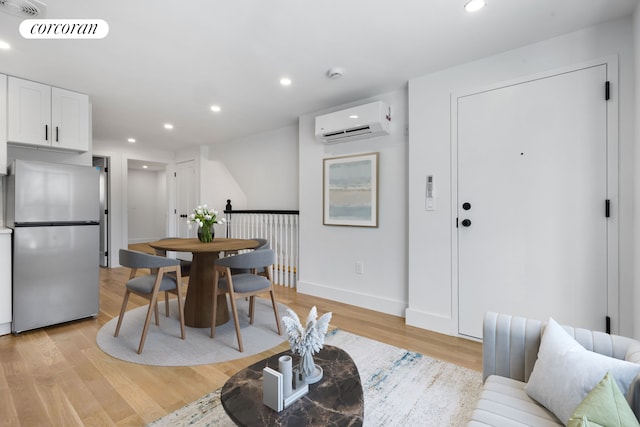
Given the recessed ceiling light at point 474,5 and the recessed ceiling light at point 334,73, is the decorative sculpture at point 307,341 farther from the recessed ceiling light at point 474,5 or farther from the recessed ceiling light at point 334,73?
the recessed ceiling light at point 334,73

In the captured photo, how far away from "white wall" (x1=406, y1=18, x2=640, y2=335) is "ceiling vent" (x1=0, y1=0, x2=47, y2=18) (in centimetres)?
284

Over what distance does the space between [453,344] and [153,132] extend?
5.09 metres

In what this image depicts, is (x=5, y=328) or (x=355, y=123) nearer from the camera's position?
(x=5, y=328)

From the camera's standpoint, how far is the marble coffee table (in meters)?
1.08

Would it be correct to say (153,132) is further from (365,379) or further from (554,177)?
(554,177)

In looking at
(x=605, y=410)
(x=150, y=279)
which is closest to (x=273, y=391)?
(x=605, y=410)

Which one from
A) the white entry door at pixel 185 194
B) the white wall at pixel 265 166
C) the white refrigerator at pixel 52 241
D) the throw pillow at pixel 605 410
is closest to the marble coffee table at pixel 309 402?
the throw pillow at pixel 605 410

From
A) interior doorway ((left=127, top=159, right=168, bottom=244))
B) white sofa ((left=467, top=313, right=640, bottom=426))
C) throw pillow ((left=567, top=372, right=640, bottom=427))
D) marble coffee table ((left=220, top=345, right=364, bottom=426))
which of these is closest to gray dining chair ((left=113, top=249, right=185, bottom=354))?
marble coffee table ((left=220, top=345, right=364, bottom=426))

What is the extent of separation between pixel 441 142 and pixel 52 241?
3797 millimetres

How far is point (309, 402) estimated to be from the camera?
119 centimetres

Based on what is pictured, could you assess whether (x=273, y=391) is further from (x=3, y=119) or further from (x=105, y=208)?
(x=105, y=208)

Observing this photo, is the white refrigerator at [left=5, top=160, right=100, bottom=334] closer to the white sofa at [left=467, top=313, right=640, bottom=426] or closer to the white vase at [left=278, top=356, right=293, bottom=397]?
the white vase at [left=278, top=356, right=293, bottom=397]

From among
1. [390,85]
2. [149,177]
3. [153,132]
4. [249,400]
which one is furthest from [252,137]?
[149,177]

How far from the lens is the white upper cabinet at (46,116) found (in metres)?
2.84
